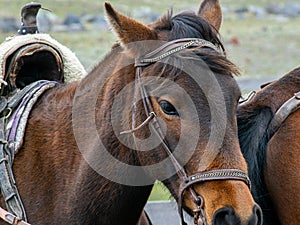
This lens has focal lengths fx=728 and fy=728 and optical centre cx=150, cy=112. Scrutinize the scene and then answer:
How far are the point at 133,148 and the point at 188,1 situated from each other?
118ft

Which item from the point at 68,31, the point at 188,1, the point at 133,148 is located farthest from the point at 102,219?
the point at 188,1

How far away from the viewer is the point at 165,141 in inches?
145

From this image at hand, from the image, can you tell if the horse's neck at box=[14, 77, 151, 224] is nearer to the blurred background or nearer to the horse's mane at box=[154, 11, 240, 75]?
the horse's mane at box=[154, 11, 240, 75]

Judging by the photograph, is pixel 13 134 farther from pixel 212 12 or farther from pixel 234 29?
pixel 234 29

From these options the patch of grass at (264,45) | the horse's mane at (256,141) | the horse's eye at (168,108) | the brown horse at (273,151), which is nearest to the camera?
the horse's eye at (168,108)

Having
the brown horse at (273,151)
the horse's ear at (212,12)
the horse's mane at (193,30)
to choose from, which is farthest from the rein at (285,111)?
the horse's mane at (193,30)

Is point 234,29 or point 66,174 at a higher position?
point 66,174

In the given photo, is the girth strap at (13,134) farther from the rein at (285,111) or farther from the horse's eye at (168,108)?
the rein at (285,111)

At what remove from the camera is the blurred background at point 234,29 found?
72.5 ft

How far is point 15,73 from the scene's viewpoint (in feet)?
15.2

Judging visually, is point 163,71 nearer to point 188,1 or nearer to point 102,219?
point 102,219

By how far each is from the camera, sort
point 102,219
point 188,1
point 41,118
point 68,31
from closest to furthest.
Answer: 1. point 102,219
2. point 41,118
3. point 68,31
4. point 188,1

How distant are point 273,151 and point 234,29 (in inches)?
1129

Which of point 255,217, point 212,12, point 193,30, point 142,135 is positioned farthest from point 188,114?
point 212,12
